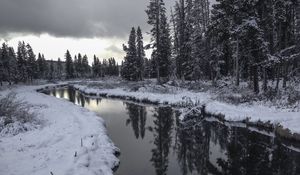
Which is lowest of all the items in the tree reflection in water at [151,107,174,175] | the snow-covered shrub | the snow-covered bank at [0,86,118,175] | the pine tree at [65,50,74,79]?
the tree reflection in water at [151,107,174,175]

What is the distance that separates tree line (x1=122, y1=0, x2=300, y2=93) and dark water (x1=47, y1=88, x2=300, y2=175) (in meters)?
7.42

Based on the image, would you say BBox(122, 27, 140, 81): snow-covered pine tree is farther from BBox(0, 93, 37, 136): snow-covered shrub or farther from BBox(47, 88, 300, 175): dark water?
BBox(0, 93, 37, 136): snow-covered shrub

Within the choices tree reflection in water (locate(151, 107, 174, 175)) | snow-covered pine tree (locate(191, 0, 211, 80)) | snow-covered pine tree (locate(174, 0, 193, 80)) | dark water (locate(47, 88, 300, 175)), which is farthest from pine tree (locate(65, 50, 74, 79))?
dark water (locate(47, 88, 300, 175))

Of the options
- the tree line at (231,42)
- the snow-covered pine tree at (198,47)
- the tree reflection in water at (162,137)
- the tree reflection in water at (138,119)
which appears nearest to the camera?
the tree reflection in water at (162,137)

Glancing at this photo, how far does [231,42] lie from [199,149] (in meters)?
17.8

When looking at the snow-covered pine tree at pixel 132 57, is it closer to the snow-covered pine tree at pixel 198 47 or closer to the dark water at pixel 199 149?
the snow-covered pine tree at pixel 198 47

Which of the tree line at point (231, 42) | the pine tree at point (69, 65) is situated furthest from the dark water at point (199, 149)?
the pine tree at point (69, 65)

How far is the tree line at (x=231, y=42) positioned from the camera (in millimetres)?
23781

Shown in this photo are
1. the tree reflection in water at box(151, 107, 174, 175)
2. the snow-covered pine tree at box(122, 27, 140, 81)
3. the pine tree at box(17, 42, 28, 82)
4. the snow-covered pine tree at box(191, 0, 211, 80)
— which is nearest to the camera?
the tree reflection in water at box(151, 107, 174, 175)

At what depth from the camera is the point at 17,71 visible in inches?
3388

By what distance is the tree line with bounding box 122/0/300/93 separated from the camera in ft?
78.0

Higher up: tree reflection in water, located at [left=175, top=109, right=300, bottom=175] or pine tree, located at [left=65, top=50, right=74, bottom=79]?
pine tree, located at [left=65, top=50, right=74, bottom=79]

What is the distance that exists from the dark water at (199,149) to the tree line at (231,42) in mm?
7422

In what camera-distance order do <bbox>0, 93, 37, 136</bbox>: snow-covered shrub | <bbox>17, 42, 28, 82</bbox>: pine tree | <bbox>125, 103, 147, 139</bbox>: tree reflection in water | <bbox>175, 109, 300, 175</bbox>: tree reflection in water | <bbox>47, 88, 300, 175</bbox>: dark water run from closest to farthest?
<bbox>175, 109, 300, 175</bbox>: tree reflection in water, <bbox>47, 88, 300, 175</bbox>: dark water, <bbox>0, 93, 37, 136</bbox>: snow-covered shrub, <bbox>125, 103, 147, 139</bbox>: tree reflection in water, <bbox>17, 42, 28, 82</bbox>: pine tree
